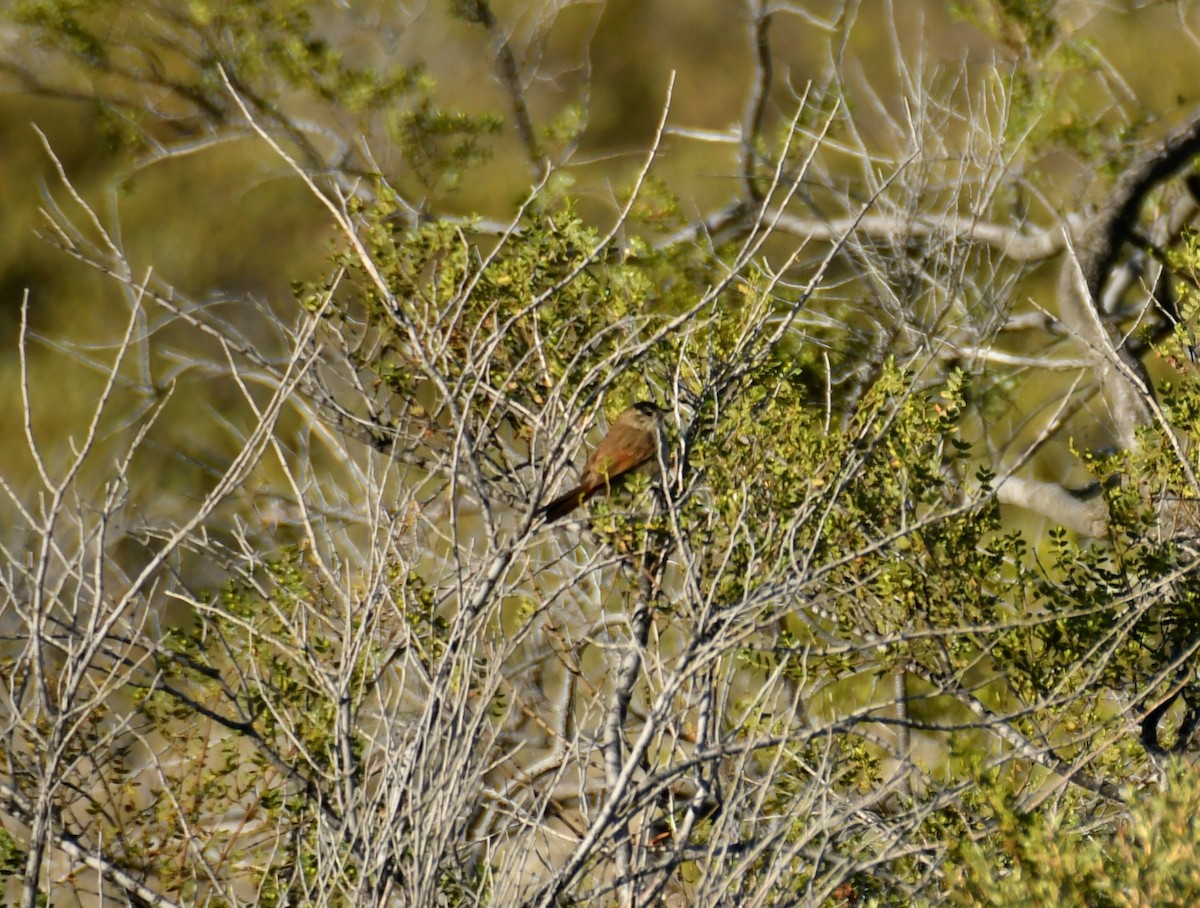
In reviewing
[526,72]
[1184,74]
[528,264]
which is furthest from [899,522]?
[1184,74]

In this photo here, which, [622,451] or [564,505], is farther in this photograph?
[622,451]

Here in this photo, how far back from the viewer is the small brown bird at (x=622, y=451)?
4.11 m

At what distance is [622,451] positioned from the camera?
427cm

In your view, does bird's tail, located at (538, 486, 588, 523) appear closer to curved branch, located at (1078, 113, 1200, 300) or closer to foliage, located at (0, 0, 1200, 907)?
foliage, located at (0, 0, 1200, 907)

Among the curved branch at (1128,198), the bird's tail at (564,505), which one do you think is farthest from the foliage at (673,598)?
the bird's tail at (564,505)

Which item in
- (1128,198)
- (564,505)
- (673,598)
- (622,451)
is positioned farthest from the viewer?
(1128,198)

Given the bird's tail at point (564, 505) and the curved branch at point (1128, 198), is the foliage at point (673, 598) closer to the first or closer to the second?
the curved branch at point (1128, 198)

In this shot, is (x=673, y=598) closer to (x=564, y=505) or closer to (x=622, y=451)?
(x=564, y=505)

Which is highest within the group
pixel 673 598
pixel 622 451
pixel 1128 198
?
pixel 1128 198

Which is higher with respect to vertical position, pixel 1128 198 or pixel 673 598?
pixel 1128 198

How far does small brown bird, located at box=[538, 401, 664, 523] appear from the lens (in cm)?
411

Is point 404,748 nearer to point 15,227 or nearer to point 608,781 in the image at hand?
point 608,781

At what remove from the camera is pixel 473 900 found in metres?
3.01

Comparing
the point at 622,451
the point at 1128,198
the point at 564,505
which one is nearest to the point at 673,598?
the point at 564,505
